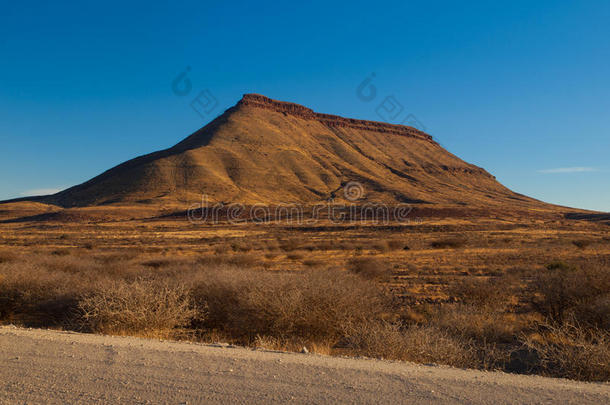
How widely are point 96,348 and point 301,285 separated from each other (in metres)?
4.49

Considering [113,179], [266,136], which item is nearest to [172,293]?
[113,179]

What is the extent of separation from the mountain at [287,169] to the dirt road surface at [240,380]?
87.2 metres

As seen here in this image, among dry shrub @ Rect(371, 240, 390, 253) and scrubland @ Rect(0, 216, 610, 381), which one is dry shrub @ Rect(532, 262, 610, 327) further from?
dry shrub @ Rect(371, 240, 390, 253)

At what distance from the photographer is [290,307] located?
9008 mm

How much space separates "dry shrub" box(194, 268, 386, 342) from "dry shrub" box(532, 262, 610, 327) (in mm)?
4798

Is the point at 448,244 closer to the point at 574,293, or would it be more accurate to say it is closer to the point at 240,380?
the point at 574,293

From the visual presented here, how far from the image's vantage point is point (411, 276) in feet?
65.5

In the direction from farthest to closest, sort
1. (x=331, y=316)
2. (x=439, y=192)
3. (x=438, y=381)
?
(x=439, y=192) < (x=331, y=316) < (x=438, y=381)

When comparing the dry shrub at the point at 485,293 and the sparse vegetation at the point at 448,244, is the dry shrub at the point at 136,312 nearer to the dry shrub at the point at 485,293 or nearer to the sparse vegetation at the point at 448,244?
the dry shrub at the point at 485,293

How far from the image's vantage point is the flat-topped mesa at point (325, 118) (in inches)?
6353

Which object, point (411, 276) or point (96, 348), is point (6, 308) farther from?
point (411, 276)

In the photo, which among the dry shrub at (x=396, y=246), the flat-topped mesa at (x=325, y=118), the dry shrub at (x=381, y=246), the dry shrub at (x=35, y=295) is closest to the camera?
the dry shrub at (x=35, y=295)

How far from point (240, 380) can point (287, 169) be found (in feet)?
365

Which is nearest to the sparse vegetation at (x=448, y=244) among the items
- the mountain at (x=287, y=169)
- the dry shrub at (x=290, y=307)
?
the dry shrub at (x=290, y=307)
